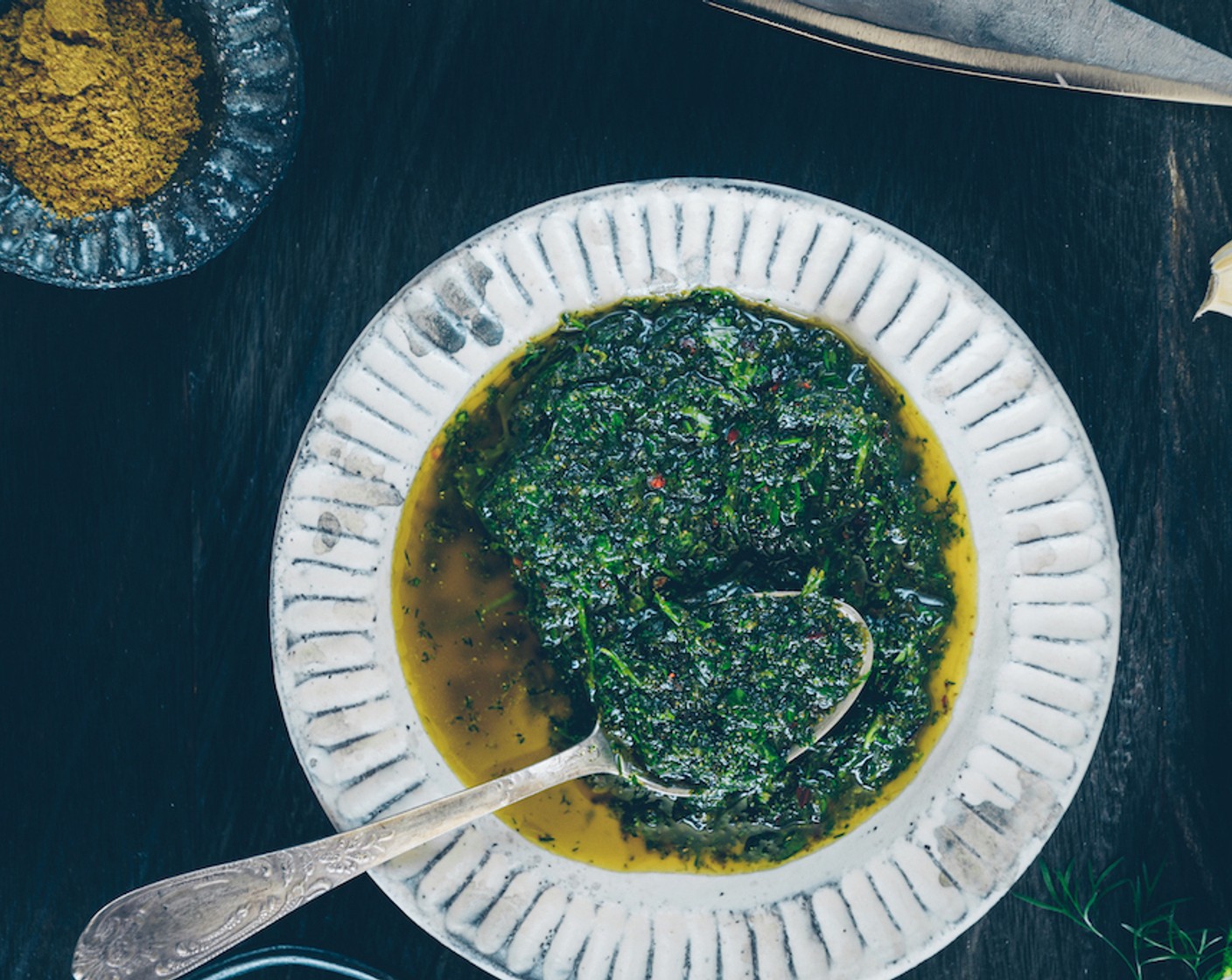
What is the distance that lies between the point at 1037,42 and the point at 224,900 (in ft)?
8.34

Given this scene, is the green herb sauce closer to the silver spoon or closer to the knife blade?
the silver spoon

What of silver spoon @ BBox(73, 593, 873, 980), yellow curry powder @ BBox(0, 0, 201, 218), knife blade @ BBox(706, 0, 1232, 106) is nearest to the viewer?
silver spoon @ BBox(73, 593, 873, 980)

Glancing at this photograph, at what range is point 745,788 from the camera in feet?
6.51

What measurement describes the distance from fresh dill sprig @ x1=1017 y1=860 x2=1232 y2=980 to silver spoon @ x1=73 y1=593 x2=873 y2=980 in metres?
1.33

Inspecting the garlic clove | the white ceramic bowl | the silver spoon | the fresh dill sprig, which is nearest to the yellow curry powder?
the white ceramic bowl

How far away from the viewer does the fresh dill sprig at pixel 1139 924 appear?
211 centimetres

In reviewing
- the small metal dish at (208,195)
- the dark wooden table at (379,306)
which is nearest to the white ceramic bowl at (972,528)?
the dark wooden table at (379,306)

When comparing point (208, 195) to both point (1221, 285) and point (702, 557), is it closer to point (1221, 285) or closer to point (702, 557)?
point (702, 557)

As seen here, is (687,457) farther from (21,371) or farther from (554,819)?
(21,371)

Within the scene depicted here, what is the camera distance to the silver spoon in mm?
1787

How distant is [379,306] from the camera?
82.8 inches

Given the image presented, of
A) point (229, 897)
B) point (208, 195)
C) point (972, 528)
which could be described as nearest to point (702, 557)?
point (972, 528)

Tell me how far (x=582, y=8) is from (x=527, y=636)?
4.71ft

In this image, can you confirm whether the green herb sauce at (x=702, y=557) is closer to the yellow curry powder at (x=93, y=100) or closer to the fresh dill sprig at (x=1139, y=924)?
the fresh dill sprig at (x=1139, y=924)
